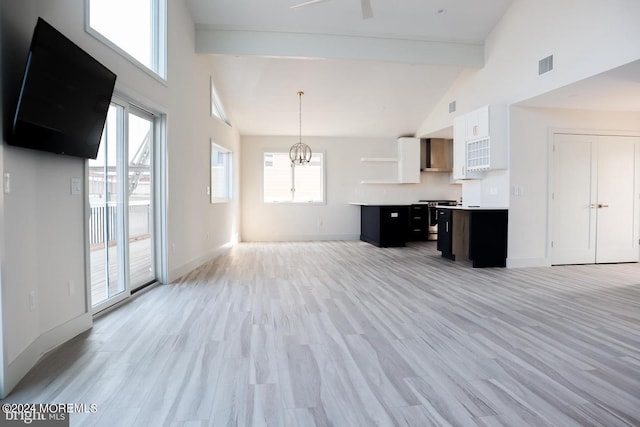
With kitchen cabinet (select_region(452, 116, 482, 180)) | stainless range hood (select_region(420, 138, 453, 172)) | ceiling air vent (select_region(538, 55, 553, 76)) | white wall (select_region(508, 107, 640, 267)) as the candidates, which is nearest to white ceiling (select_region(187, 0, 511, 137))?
stainless range hood (select_region(420, 138, 453, 172))

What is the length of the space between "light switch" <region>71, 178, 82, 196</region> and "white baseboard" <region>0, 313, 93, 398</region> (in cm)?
98

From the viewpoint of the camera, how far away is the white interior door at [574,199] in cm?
579

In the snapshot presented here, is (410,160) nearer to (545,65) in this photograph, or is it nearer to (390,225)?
(390,225)

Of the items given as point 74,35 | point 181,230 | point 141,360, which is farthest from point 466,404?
point 181,230

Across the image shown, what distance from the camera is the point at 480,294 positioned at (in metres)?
4.05

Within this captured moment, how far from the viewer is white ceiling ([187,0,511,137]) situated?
5480 mm

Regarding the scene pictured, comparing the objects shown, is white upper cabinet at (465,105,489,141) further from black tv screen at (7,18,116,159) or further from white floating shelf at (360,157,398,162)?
black tv screen at (7,18,116,159)

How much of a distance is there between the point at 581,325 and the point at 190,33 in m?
5.95

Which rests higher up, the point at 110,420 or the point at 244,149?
the point at 244,149

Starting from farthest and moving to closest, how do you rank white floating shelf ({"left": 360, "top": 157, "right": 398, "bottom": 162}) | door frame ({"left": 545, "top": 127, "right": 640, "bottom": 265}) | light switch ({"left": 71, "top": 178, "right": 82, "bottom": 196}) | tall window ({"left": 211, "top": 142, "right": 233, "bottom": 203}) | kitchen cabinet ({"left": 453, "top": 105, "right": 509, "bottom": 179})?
1. white floating shelf ({"left": 360, "top": 157, "right": 398, "bottom": 162})
2. tall window ({"left": 211, "top": 142, "right": 233, "bottom": 203})
3. door frame ({"left": 545, "top": 127, "right": 640, "bottom": 265})
4. kitchen cabinet ({"left": 453, "top": 105, "right": 509, "bottom": 179})
5. light switch ({"left": 71, "top": 178, "right": 82, "bottom": 196})

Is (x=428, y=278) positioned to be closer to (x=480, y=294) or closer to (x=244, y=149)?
(x=480, y=294)

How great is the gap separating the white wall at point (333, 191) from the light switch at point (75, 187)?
253 inches

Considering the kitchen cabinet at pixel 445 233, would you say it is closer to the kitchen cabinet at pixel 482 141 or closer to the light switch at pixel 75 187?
the kitchen cabinet at pixel 482 141

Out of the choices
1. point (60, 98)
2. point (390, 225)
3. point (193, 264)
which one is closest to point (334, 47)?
point (390, 225)
